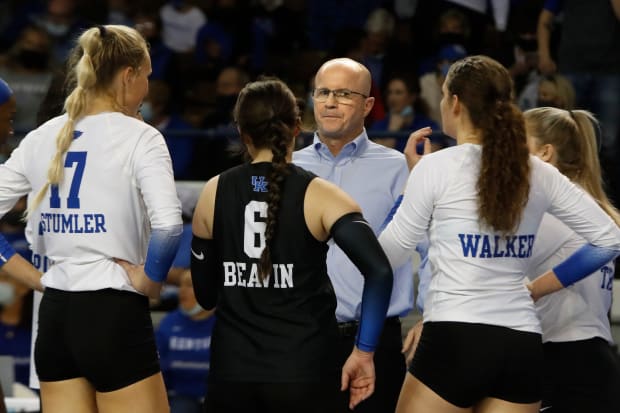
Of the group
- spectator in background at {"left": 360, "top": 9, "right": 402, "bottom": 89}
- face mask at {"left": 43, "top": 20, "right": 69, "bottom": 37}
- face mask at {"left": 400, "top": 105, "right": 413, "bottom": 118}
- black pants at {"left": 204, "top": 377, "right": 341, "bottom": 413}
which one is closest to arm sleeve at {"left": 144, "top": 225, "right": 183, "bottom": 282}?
black pants at {"left": 204, "top": 377, "right": 341, "bottom": 413}

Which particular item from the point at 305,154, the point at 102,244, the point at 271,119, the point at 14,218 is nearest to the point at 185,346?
the point at 14,218

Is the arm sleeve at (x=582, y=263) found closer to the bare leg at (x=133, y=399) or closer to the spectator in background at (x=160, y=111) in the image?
the bare leg at (x=133, y=399)

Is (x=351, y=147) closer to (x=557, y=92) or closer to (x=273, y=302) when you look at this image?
(x=273, y=302)

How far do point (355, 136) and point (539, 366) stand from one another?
1.16 m

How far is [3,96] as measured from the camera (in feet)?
12.6

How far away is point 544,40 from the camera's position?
21.4ft

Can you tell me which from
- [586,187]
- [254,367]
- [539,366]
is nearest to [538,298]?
[539,366]

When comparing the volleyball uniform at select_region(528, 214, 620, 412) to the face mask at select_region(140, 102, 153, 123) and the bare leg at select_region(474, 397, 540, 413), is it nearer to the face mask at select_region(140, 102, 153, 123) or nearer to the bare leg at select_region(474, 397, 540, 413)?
the bare leg at select_region(474, 397, 540, 413)

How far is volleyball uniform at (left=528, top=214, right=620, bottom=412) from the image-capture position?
3.65 metres

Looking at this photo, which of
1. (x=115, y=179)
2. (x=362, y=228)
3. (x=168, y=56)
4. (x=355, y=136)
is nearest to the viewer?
(x=362, y=228)

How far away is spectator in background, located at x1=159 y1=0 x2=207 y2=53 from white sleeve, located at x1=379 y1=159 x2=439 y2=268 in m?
4.99

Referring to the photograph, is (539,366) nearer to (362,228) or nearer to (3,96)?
(362,228)

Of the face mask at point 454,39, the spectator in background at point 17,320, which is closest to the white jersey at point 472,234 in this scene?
the spectator in background at point 17,320

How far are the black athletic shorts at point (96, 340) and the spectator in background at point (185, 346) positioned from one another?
8.40ft
